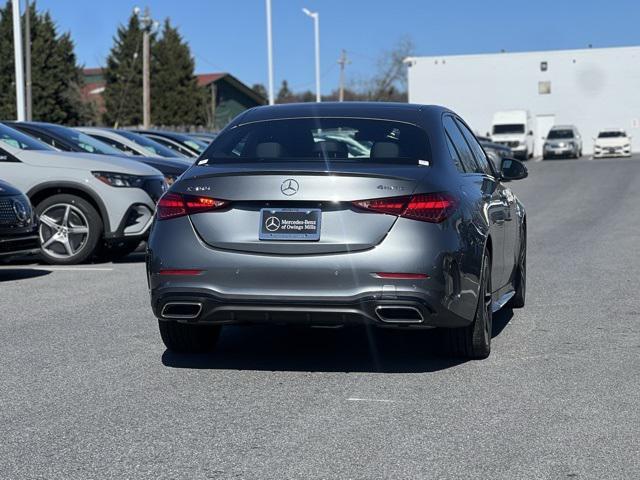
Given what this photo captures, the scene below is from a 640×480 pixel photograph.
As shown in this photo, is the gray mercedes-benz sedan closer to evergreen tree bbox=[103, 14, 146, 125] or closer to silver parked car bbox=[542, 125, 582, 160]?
silver parked car bbox=[542, 125, 582, 160]

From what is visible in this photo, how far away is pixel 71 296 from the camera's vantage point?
33.6 feet

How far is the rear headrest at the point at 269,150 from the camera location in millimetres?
6902

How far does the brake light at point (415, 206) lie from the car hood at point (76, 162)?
24.0ft

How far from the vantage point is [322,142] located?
6.96 meters

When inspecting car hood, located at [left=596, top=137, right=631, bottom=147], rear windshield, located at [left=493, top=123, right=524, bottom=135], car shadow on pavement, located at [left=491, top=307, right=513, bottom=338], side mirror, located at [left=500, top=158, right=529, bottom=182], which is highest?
rear windshield, located at [left=493, top=123, right=524, bottom=135]

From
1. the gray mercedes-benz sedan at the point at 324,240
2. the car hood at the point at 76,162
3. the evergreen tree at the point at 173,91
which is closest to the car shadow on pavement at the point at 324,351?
the gray mercedes-benz sedan at the point at 324,240

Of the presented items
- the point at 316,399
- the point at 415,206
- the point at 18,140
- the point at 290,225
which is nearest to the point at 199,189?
the point at 290,225

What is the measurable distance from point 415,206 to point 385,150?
607mm

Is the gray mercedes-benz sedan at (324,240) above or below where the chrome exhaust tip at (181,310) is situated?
above

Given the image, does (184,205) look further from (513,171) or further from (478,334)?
(513,171)

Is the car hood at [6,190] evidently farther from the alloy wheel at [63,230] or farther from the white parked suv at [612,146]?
the white parked suv at [612,146]

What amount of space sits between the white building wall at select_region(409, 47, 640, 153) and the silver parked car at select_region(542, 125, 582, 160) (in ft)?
46.6

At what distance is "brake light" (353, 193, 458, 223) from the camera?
623cm

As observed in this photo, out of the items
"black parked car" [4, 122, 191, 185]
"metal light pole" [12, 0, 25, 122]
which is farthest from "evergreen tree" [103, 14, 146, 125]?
"black parked car" [4, 122, 191, 185]
